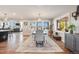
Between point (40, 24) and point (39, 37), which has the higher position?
point (40, 24)

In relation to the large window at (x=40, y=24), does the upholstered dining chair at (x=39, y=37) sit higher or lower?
lower

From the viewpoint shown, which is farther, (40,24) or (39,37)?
(40,24)

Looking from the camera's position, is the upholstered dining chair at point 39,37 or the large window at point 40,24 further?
the large window at point 40,24

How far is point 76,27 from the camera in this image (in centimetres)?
609

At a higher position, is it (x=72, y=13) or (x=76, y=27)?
(x=72, y=13)

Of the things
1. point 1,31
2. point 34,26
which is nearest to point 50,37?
point 34,26

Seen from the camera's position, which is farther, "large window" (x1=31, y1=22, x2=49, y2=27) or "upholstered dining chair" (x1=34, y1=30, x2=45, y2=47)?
"large window" (x1=31, y1=22, x2=49, y2=27)

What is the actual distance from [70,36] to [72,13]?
143 centimetres

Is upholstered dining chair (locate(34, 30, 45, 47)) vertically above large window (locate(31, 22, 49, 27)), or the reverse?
large window (locate(31, 22, 49, 27))
